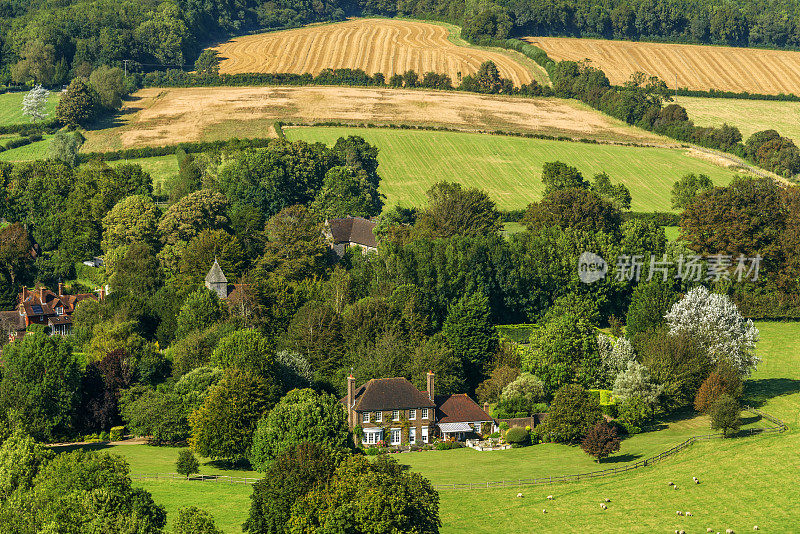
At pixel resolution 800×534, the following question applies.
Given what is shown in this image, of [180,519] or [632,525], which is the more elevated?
[180,519]

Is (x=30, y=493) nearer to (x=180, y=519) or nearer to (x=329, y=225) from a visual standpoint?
(x=180, y=519)

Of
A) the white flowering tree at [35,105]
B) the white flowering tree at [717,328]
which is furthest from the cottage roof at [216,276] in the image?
the white flowering tree at [35,105]

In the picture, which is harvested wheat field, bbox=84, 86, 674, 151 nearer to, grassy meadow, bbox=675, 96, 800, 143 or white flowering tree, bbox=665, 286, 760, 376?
grassy meadow, bbox=675, 96, 800, 143

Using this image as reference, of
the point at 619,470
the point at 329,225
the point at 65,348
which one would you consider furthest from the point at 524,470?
the point at 329,225

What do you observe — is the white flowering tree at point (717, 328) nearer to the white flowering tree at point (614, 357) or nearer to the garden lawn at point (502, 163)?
the white flowering tree at point (614, 357)

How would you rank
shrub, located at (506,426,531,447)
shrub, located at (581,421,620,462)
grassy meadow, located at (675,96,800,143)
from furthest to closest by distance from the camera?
grassy meadow, located at (675,96,800,143)
shrub, located at (506,426,531,447)
shrub, located at (581,421,620,462)

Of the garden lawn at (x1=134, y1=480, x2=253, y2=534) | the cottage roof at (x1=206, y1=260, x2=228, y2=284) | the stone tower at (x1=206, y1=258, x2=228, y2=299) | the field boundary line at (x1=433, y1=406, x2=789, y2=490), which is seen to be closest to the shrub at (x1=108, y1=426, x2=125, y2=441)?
the garden lawn at (x1=134, y1=480, x2=253, y2=534)
